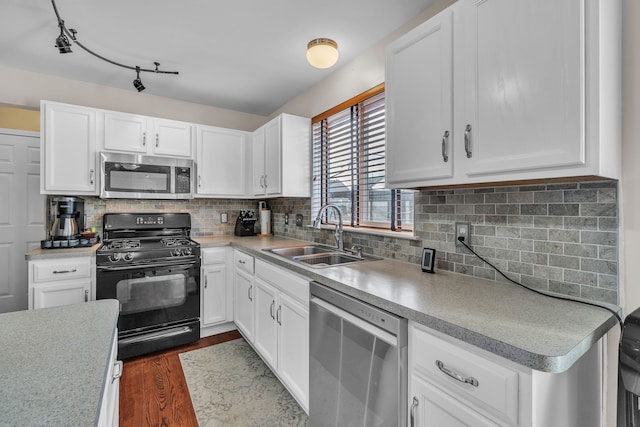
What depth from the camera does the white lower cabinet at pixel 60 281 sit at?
2227 millimetres

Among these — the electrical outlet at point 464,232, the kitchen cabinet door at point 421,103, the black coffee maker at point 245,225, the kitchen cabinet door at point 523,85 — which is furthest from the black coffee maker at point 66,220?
the kitchen cabinet door at point 523,85

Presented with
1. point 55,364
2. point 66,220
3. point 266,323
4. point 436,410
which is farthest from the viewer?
point 66,220

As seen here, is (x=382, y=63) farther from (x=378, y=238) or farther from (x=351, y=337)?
(x=351, y=337)

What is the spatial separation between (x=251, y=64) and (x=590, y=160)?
93.9 inches

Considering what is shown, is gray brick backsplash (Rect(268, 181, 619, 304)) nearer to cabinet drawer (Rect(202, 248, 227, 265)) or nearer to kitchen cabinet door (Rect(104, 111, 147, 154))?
cabinet drawer (Rect(202, 248, 227, 265))

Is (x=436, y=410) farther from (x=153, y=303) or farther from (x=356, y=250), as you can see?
(x=153, y=303)

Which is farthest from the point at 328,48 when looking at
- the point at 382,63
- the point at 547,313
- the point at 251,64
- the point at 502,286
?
the point at 547,313

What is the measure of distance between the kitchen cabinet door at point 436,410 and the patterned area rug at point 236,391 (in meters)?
0.98

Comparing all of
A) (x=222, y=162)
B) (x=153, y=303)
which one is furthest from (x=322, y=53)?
(x=153, y=303)

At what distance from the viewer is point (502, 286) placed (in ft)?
4.40

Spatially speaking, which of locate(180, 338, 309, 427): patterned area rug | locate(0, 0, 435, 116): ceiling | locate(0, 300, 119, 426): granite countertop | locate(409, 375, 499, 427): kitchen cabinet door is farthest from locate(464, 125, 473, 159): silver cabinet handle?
locate(180, 338, 309, 427): patterned area rug

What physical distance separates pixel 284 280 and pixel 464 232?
3.55 feet

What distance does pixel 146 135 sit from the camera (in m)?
2.87

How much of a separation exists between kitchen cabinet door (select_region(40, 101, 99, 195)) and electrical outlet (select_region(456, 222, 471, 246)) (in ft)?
9.58
